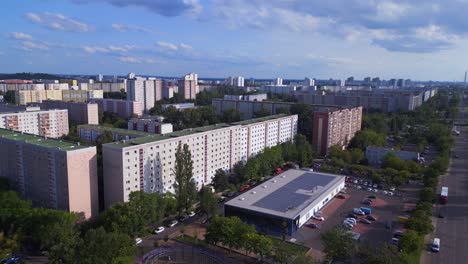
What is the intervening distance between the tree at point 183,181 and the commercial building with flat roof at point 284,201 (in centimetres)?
148

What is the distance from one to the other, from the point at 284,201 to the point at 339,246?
424cm

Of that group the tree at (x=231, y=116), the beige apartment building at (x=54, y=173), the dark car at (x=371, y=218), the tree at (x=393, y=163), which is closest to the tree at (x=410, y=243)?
the dark car at (x=371, y=218)

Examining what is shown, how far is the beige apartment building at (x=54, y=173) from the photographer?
1153cm

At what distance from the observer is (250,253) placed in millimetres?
10203

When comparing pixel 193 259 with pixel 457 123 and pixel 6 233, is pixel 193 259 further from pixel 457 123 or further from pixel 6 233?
pixel 457 123

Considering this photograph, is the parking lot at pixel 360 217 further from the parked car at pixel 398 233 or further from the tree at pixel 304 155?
the tree at pixel 304 155

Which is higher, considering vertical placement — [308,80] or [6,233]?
[308,80]

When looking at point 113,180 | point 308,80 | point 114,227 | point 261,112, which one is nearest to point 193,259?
point 114,227

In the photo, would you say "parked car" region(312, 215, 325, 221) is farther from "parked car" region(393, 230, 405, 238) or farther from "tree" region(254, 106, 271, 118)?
"tree" region(254, 106, 271, 118)

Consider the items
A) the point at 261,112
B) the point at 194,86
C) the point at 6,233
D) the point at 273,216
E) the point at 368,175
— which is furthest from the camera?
the point at 194,86

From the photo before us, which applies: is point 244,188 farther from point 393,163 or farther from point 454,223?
point 454,223

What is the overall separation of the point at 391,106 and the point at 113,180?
37.3 metres

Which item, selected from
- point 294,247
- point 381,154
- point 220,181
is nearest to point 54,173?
point 220,181

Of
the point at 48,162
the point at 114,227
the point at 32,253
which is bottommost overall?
the point at 32,253
